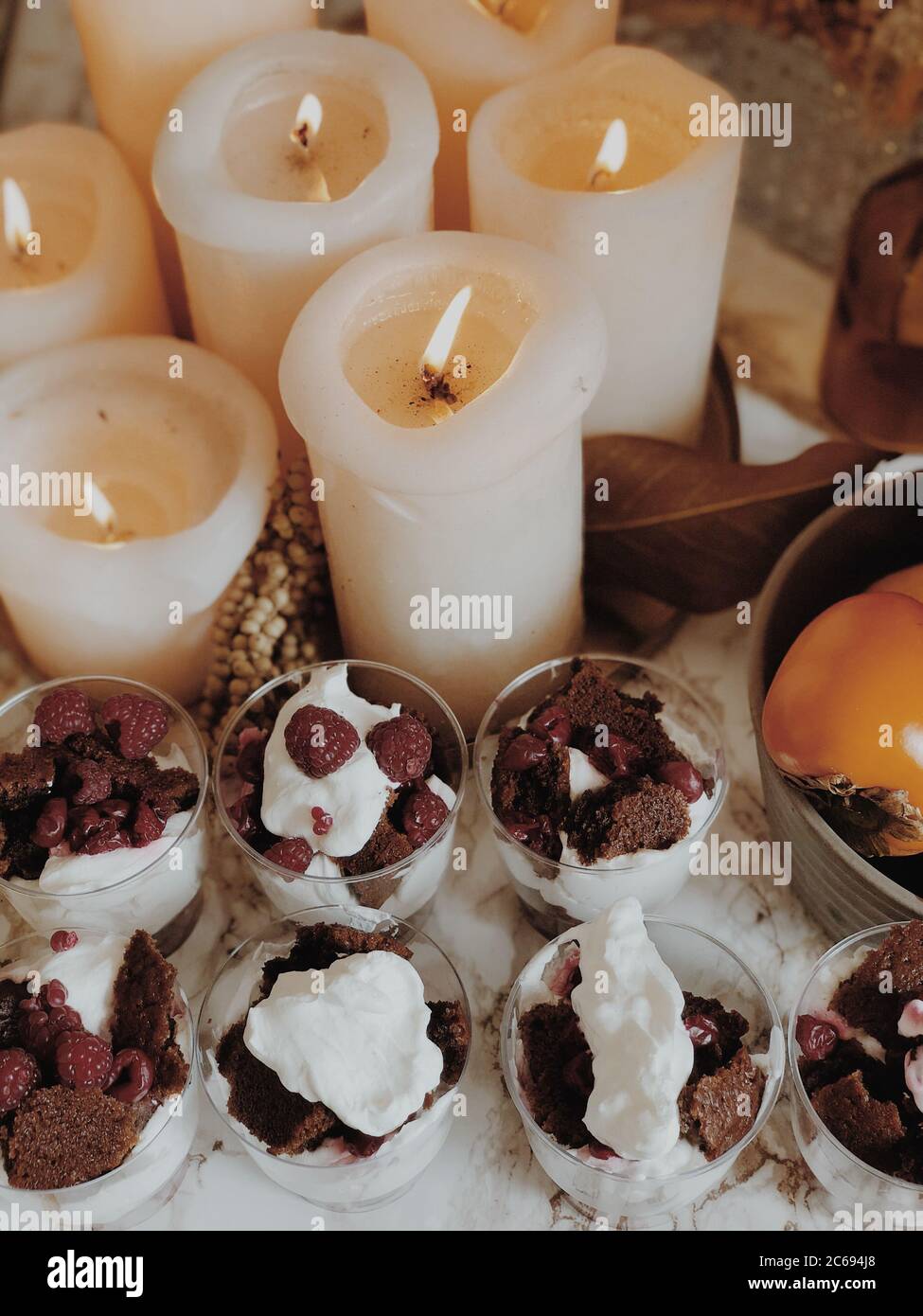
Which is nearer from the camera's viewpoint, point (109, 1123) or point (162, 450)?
point (109, 1123)

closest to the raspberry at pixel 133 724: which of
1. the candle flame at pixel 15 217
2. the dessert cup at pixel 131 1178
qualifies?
the dessert cup at pixel 131 1178

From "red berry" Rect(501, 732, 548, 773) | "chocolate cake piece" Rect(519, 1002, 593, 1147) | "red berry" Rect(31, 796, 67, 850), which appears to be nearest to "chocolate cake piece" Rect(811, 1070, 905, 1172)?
"chocolate cake piece" Rect(519, 1002, 593, 1147)

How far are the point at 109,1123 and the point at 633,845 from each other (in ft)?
1.03

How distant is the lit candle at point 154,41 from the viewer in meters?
0.87

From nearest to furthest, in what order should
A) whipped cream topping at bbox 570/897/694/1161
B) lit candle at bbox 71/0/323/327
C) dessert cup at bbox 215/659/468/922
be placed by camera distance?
whipped cream topping at bbox 570/897/694/1161
dessert cup at bbox 215/659/468/922
lit candle at bbox 71/0/323/327

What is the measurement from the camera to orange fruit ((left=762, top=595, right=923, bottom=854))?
72cm

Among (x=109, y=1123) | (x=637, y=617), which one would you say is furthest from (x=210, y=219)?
(x=109, y=1123)

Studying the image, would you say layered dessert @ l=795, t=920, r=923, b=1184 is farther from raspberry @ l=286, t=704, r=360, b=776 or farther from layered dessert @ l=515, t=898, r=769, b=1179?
raspberry @ l=286, t=704, r=360, b=776

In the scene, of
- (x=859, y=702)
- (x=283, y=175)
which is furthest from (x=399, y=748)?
(x=283, y=175)

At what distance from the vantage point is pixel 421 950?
0.74 meters

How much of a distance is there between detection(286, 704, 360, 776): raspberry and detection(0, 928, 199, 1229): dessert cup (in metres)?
0.15

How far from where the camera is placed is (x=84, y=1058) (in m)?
0.67

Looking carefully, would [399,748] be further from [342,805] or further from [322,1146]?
[322,1146]

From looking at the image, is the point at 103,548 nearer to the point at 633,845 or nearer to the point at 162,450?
the point at 162,450
